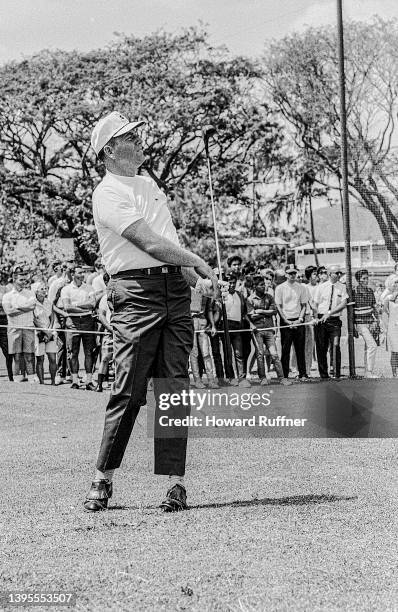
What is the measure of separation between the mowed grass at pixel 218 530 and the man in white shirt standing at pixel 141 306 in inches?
11.6

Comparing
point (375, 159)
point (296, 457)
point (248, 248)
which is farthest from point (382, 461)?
point (248, 248)

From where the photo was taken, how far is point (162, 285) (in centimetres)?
516

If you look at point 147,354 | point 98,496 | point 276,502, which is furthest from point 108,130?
point 276,502

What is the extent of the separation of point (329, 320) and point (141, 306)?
1023cm

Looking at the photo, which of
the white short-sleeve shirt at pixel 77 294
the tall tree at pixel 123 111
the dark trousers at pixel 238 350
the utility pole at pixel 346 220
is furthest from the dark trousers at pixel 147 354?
the tall tree at pixel 123 111

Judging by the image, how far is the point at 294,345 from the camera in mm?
15250

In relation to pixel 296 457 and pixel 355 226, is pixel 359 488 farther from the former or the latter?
pixel 355 226

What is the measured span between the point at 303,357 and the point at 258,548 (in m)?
11.1

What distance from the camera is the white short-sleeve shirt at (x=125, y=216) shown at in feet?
16.9

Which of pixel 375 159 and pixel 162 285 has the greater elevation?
pixel 375 159

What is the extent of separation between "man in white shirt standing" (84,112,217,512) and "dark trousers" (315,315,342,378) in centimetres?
967

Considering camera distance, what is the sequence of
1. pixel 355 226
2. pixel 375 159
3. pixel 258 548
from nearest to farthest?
pixel 258 548
pixel 355 226
pixel 375 159

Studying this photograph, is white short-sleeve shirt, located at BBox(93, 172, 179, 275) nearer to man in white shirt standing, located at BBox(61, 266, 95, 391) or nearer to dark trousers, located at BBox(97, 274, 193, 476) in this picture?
dark trousers, located at BBox(97, 274, 193, 476)

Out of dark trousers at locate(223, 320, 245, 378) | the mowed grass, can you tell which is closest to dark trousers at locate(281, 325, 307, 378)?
dark trousers at locate(223, 320, 245, 378)
